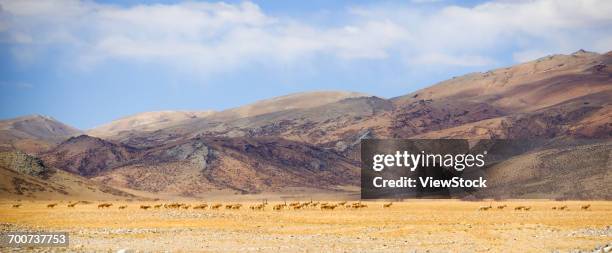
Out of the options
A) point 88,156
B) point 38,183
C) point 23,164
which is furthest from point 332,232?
point 88,156

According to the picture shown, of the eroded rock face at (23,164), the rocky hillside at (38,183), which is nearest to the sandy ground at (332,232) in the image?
the rocky hillside at (38,183)

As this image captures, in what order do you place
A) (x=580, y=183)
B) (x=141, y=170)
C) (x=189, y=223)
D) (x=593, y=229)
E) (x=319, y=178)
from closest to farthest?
(x=593, y=229), (x=189, y=223), (x=580, y=183), (x=141, y=170), (x=319, y=178)

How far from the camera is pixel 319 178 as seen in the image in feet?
491

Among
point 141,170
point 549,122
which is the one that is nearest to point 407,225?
point 141,170

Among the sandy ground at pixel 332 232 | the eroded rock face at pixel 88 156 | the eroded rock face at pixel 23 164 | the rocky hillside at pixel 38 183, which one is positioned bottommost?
the sandy ground at pixel 332 232

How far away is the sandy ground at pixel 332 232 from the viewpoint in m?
28.8

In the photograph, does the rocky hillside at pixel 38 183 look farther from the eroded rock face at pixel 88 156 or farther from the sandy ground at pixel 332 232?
the sandy ground at pixel 332 232

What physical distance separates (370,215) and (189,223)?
41.7 feet

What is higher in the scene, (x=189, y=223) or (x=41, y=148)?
(x=41, y=148)

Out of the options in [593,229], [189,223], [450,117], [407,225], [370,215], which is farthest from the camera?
[450,117]

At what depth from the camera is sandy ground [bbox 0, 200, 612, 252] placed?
2884 cm

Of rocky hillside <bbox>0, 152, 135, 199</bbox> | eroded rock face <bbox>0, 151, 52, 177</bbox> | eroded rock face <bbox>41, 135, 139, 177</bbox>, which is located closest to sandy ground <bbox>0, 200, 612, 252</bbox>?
rocky hillside <bbox>0, 152, 135, 199</bbox>

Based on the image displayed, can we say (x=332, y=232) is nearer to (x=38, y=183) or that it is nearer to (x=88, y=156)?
(x=38, y=183)

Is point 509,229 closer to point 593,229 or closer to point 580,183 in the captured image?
point 593,229
